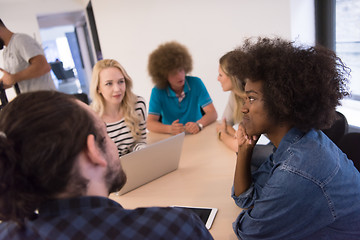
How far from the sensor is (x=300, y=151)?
1.01 m

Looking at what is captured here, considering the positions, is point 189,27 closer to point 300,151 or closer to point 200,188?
point 200,188

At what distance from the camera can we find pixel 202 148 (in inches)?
Result: 78.0

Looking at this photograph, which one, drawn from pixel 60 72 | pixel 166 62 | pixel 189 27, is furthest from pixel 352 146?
pixel 60 72

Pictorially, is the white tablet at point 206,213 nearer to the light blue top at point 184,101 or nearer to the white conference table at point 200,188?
the white conference table at point 200,188

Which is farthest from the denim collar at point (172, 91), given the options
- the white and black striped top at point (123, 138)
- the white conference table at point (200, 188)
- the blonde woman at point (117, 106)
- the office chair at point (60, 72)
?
the office chair at point (60, 72)

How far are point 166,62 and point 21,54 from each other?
1.22 m

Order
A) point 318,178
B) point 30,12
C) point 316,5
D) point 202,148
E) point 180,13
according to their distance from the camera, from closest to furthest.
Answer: point 318,178
point 202,148
point 316,5
point 180,13
point 30,12

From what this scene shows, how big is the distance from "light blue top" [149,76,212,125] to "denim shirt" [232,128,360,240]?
5.79 feet

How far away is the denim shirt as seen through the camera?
956 millimetres

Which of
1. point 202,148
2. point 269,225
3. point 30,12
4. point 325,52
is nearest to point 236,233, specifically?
point 269,225

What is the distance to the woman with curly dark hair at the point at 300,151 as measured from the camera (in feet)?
3.16

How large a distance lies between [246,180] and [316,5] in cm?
305

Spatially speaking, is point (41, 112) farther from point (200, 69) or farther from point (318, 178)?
point (200, 69)

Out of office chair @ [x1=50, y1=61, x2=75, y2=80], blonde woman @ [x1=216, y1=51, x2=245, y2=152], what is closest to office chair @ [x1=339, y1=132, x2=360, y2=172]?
blonde woman @ [x1=216, y1=51, x2=245, y2=152]
